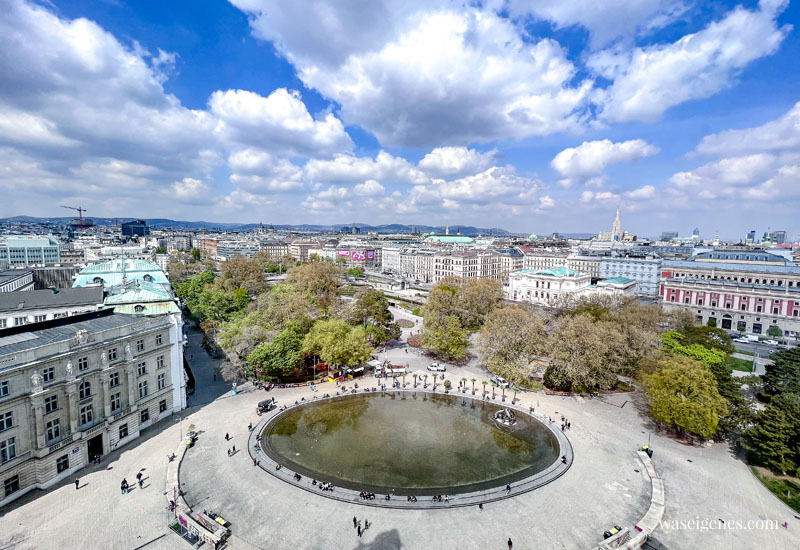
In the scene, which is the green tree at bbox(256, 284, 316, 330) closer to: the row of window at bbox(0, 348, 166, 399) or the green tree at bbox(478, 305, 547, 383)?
the row of window at bbox(0, 348, 166, 399)

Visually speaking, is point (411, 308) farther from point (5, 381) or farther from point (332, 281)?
point (5, 381)

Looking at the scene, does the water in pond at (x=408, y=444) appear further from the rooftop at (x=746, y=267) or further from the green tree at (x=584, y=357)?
the rooftop at (x=746, y=267)

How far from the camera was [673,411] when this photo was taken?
37.7 metres

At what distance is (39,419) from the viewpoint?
30.0 meters

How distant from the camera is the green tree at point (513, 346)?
50.6m

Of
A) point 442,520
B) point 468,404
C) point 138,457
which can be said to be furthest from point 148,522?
point 468,404

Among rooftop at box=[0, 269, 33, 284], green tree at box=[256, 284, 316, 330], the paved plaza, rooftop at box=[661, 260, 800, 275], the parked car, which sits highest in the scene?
rooftop at box=[661, 260, 800, 275]

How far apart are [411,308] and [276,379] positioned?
56098mm

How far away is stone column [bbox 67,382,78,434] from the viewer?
31.9m

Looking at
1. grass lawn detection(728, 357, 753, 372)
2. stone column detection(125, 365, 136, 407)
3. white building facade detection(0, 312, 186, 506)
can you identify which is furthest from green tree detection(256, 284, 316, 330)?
grass lawn detection(728, 357, 753, 372)

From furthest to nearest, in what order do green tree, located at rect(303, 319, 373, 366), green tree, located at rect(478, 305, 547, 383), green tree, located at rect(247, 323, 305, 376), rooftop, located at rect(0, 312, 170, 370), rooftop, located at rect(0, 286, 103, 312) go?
green tree, located at rect(303, 319, 373, 366) < green tree, located at rect(478, 305, 547, 383) < green tree, located at rect(247, 323, 305, 376) < rooftop, located at rect(0, 286, 103, 312) < rooftop, located at rect(0, 312, 170, 370)

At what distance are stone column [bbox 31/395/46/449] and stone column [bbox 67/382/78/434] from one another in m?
1.90

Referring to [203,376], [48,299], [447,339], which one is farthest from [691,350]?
[48,299]

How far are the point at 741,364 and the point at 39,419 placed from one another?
88.7m
